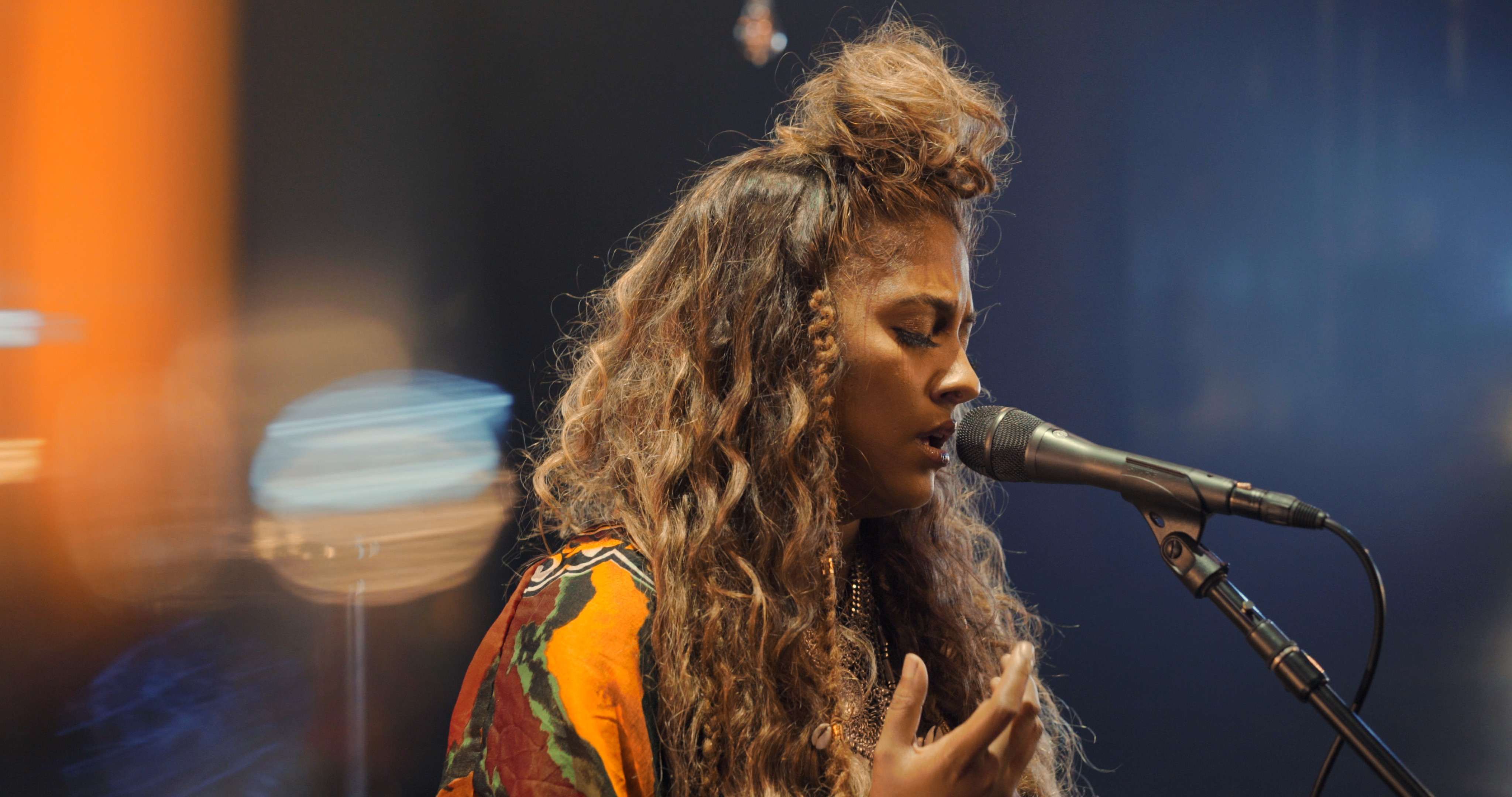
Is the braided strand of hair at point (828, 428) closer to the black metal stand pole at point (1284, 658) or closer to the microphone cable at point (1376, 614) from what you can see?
the black metal stand pole at point (1284, 658)

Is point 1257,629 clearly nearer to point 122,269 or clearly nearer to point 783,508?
point 783,508

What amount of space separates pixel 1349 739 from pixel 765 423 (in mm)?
759

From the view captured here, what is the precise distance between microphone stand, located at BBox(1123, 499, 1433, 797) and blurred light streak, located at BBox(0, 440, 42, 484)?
4.79 ft

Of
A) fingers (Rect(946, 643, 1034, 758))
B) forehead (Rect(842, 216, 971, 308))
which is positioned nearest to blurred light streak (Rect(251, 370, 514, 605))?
forehead (Rect(842, 216, 971, 308))

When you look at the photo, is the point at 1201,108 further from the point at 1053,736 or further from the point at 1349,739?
the point at 1349,739

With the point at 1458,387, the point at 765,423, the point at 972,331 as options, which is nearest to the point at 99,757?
the point at 765,423

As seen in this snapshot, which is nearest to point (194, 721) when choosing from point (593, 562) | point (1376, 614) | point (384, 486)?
point (384, 486)

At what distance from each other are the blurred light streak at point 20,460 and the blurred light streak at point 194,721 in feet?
0.96

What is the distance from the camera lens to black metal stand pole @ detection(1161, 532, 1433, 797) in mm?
904

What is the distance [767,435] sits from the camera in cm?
131

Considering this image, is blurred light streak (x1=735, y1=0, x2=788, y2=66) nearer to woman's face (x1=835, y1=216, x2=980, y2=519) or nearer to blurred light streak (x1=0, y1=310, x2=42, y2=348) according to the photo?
woman's face (x1=835, y1=216, x2=980, y2=519)

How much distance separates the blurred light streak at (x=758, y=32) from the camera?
78.1 inches

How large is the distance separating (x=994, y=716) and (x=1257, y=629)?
0.29 m

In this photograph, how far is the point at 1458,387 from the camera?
2.22 meters
